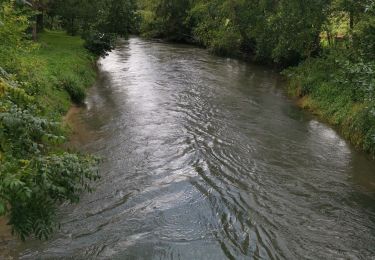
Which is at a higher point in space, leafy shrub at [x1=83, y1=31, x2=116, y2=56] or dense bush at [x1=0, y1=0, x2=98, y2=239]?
dense bush at [x1=0, y1=0, x2=98, y2=239]

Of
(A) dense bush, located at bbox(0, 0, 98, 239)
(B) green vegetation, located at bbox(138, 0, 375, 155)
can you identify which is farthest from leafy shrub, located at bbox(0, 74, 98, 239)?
(B) green vegetation, located at bbox(138, 0, 375, 155)

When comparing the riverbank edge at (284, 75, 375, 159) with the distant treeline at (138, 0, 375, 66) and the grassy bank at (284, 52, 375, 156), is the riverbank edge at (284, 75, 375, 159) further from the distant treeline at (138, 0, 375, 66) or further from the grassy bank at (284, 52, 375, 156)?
the distant treeline at (138, 0, 375, 66)

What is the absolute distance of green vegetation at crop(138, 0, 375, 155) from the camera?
52.3 ft

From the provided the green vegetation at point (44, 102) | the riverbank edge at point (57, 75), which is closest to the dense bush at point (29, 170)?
the green vegetation at point (44, 102)

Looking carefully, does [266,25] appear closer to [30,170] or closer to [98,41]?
[98,41]

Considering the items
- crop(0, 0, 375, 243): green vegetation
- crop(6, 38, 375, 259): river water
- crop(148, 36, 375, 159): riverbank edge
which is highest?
crop(0, 0, 375, 243): green vegetation

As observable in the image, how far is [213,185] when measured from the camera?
12266mm

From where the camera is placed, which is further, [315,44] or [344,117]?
[315,44]

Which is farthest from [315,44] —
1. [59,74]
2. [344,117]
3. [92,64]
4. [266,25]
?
[59,74]

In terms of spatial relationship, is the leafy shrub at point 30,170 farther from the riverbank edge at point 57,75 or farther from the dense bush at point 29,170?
the riverbank edge at point 57,75

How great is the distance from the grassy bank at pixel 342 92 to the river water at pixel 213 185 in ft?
2.22

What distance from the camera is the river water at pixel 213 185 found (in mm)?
9375

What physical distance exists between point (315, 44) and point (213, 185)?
17.5 m

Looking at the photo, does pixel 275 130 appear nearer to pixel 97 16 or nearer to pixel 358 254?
pixel 358 254
